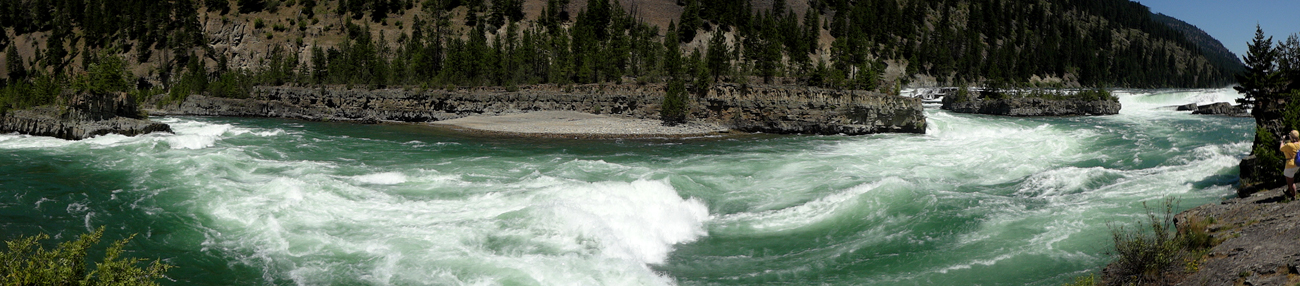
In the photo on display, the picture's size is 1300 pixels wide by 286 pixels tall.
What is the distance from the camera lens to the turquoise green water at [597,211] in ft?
45.4

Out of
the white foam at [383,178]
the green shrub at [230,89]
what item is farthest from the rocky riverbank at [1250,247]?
the green shrub at [230,89]

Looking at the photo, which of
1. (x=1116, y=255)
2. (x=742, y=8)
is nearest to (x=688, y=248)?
(x=1116, y=255)

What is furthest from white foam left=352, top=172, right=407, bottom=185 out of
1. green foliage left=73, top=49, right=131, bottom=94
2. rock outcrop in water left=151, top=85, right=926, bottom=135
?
rock outcrop in water left=151, top=85, right=926, bottom=135

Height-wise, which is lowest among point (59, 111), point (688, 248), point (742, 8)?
point (688, 248)

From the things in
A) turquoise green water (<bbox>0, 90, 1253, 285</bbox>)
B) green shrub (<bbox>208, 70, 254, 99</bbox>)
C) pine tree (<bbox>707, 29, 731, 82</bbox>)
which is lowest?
turquoise green water (<bbox>0, 90, 1253, 285</bbox>)

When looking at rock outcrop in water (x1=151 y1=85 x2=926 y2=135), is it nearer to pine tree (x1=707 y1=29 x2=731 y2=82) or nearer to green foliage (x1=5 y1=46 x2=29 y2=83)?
pine tree (x1=707 y1=29 x2=731 y2=82)

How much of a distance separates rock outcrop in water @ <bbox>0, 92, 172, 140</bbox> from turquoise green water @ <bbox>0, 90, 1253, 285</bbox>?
3.72 meters

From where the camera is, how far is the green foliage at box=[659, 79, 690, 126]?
54.0 meters

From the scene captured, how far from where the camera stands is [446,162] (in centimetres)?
2972

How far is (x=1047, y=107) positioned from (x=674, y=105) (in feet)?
155

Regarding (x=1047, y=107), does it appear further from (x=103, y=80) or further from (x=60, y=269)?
(x=103, y=80)

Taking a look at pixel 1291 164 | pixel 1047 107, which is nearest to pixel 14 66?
pixel 1291 164

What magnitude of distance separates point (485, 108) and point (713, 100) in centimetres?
2287

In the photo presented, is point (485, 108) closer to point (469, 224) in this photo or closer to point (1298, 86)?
point (469, 224)
